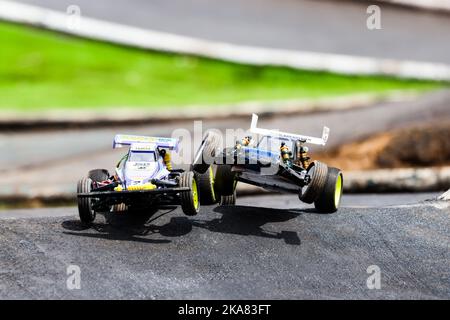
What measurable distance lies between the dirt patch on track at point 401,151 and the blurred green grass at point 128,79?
450 cm

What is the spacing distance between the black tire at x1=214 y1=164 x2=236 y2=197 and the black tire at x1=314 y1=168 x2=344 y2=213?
1290 millimetres

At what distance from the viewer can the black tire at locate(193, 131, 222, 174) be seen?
36.1ft

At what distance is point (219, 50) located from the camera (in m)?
25.5

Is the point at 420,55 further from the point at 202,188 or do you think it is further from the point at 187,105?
the point at 202,188

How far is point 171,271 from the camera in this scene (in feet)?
32.1

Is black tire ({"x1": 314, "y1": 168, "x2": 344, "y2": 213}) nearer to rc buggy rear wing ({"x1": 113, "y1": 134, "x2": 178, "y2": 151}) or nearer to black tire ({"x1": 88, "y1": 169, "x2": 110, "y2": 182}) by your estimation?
rc buggy rear wing ({"x1": 113, "y1": 134, "x2": 178, "y2": 151})

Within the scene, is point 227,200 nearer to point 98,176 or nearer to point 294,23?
point 98,176

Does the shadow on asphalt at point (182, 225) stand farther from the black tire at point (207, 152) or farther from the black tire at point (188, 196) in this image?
the black tire at point (207, 152)

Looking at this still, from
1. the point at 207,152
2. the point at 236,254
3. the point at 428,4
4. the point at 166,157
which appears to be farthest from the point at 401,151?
the point at 428,4

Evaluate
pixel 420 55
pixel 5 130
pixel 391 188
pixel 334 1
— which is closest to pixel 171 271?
pixel 391 188

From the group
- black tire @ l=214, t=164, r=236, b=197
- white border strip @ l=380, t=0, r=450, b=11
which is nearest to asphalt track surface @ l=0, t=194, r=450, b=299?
black tire @ l=214, t=164, r=236, b=197

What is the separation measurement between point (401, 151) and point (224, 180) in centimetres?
763

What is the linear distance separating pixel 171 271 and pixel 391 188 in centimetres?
679
